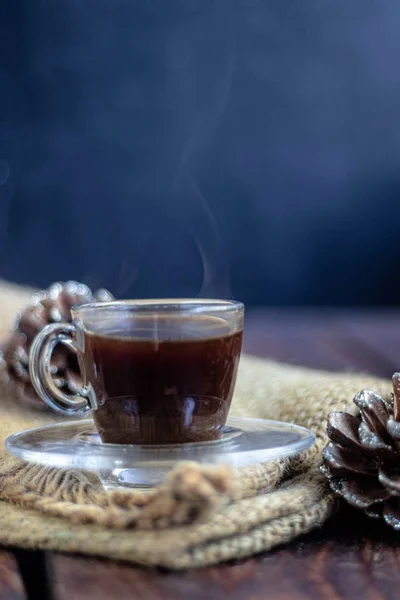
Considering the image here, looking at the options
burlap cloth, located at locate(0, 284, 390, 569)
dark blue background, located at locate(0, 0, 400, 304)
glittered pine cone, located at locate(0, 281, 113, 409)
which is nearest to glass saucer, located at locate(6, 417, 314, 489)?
burlap cloth, located at locate(0, 284, 390, 569)

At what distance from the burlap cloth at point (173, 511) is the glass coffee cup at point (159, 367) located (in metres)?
0.07

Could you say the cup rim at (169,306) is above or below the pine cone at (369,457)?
above

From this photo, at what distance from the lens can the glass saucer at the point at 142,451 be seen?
0.47m

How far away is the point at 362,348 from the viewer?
1388 mm

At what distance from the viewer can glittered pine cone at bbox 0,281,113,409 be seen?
894mm

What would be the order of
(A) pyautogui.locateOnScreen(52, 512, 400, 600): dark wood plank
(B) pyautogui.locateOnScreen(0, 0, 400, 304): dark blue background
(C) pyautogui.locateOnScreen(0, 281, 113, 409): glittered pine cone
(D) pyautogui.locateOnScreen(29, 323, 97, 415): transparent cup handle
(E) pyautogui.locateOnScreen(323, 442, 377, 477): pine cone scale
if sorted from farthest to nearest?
(B) pyautogui.locateOnScreen(0, 0, 400, 304): dark blue background
(C) pyautogui.locateOnScreen(0, 281, 113, 409): glittered pine cone
(D) pyautogui.locateOnScreen(29, 323, 97, 415): transparent cup handle
(E) pyautogui.locateOnScreen(323, 442, 377, 477): pine cone scale
(A) pyautogui.locateOnScreen(52, 512, 400, 600): dark wood plank

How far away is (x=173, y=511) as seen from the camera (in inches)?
15.8

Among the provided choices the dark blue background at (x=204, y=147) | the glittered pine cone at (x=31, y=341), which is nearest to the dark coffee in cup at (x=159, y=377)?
the glittered pine cone at (x=31, y=341)

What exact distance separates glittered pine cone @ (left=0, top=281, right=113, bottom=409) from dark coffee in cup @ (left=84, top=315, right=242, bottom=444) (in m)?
0.31

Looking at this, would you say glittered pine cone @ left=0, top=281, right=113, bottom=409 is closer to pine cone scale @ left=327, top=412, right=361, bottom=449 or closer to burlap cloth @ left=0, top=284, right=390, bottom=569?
burlap cloth @ left=0, top=284, right=390, bottom=569

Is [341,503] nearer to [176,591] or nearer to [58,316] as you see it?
[176,591]

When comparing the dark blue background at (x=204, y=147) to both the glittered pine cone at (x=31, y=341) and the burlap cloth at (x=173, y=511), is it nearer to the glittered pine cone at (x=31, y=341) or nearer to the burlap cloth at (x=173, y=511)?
the glittered pine cone at (x=31, y=341)

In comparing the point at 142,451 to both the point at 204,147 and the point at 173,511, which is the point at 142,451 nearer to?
the point at 173,511

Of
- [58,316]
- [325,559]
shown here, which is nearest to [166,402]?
[325,559]
